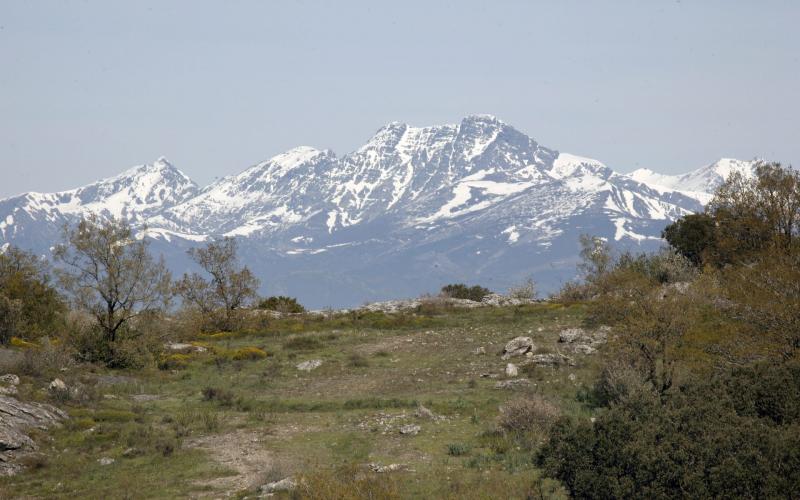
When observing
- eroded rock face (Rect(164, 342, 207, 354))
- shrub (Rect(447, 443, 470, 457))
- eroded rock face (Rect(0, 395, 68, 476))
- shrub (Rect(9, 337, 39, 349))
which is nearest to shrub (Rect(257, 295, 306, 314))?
eroded rock face (Rect(164, 342, 207, 354))

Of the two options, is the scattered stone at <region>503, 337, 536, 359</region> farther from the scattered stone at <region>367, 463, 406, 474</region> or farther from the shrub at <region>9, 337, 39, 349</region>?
the shrub at <region>9, 337, 39, 349</region>

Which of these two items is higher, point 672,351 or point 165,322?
point 165,322

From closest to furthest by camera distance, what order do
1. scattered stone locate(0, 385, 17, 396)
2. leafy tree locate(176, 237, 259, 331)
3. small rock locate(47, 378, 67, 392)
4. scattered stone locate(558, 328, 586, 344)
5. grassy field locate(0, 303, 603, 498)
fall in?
grassy field locate(0, 303, 603, 498) → scattered stone locate(0, 385, 17, 396) → small rock locate(47, 378, 67, 392) → scattered stone locate(558, 328, 586, 344) → leafy tree locate(176, 237, 259, 331)

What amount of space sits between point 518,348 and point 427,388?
7.75m

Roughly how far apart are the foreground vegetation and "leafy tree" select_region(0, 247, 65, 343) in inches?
6.3

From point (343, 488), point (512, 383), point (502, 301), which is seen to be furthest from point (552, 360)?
point (502, 301)

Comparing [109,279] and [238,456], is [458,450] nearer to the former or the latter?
[238,456]

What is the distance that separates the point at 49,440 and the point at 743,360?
25459 mm

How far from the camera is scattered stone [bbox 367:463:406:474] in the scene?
20750mm

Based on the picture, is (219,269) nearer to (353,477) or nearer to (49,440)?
(49,440)

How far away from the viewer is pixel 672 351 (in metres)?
29.5

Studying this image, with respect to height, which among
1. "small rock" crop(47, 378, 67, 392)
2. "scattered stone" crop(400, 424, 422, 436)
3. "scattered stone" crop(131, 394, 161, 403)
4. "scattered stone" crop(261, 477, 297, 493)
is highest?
"small rock" crop(47, 378, 67, 392)

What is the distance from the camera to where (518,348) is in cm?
4034

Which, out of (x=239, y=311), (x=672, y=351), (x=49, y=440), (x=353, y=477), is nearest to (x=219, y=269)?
(x=239, y=311)
